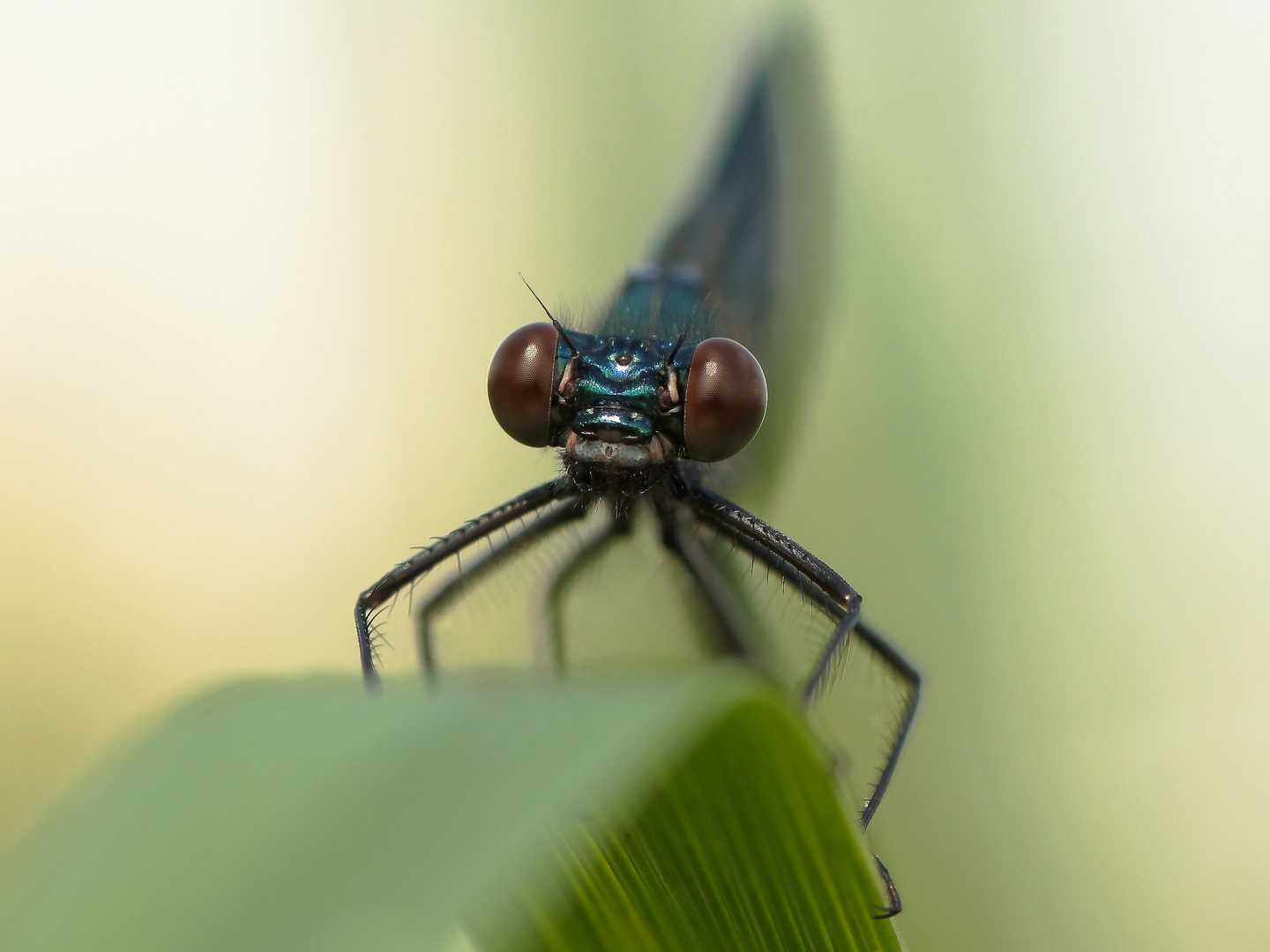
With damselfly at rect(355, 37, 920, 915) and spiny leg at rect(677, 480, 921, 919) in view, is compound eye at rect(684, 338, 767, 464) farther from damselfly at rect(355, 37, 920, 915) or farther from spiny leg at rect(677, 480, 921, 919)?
spiny leg at rect(677, 480, 921, 919)

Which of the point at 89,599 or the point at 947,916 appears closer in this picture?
the point at 947,916

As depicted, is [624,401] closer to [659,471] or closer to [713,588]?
[659,471]

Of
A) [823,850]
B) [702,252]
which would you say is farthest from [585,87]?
[823,850]

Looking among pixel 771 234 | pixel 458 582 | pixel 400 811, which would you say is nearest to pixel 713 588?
pixel 458 582

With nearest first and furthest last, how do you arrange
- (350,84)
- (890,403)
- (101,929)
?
(101,929)
(890,403)
(350,84)

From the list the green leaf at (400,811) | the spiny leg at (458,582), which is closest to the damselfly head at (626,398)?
the spiny leg at (458,582)

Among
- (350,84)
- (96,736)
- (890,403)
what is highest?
(350,84)

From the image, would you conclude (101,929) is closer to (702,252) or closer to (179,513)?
(179,513)
